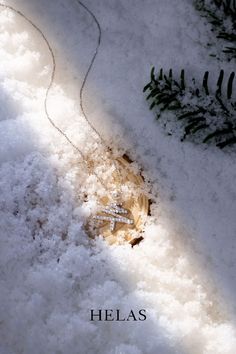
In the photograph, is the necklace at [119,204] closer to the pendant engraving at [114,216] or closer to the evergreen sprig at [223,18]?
the pendant engraving at [114,216]

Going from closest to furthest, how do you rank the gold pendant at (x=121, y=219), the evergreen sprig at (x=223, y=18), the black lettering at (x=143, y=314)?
1. the black lettering at (x=143, y=314)
2. the gold pendant at (x=121, y=219)
3. the evergreen sprig at (x=223, y=18)


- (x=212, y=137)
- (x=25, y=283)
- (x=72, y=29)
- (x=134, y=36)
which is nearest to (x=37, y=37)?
(x=72, y=29)

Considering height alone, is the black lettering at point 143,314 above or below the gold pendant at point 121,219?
below

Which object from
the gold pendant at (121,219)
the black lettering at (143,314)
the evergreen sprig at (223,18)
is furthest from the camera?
the evergreen sprig at (223,18)

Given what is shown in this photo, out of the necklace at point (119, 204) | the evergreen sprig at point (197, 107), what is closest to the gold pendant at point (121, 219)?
the necklace at point (119, 204)

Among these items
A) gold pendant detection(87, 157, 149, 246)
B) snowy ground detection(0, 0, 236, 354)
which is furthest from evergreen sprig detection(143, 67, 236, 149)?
gold pendant detection(87, 157, 149, 246)

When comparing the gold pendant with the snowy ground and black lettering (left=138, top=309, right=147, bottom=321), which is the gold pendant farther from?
black lettering (left=138, top=309, right=147, bottom=321)

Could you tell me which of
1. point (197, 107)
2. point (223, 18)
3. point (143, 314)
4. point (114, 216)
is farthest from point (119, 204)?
point (223, 18)

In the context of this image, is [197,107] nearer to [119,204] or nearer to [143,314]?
[119,204]
